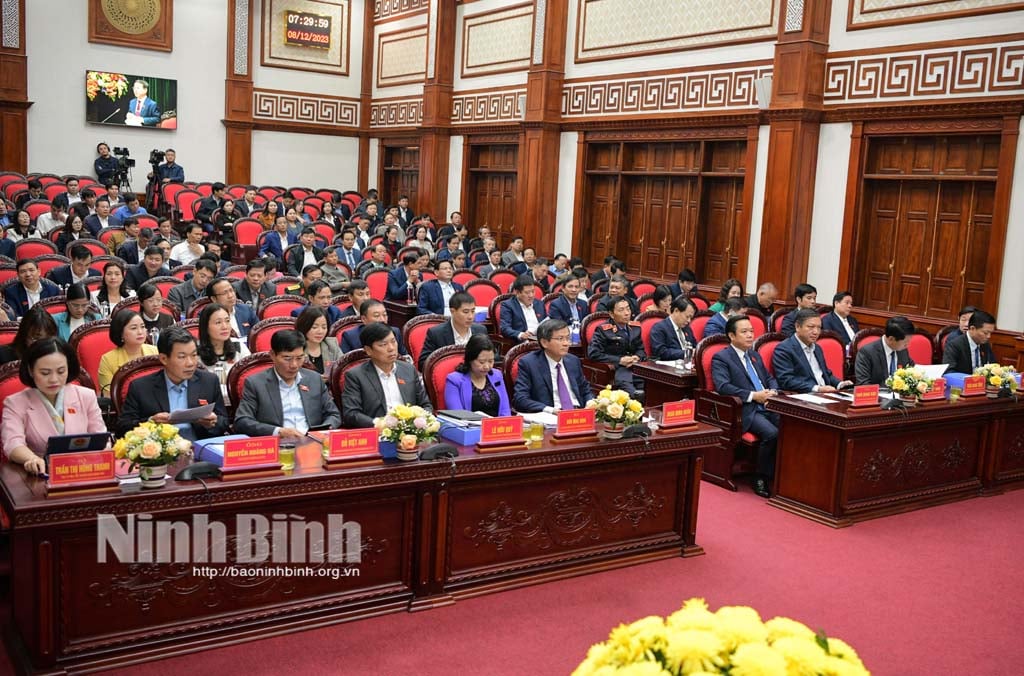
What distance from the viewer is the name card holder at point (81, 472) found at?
2914mm

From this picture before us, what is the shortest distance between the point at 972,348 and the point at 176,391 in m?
5.42

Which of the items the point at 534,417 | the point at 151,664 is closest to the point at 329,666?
the point at 151,664

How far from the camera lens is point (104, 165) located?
1419 cm

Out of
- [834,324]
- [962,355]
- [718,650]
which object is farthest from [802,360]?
[718,650]

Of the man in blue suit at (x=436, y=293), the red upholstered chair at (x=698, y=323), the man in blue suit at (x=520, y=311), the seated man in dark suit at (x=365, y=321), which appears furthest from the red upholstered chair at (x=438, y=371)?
the man in blue suit at (x=436, y=293)

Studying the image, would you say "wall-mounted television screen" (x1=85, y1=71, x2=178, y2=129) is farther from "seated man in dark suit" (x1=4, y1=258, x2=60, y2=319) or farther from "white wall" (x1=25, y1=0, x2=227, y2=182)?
"seated man in dark suit" (x1=4, y1=258, x2=60, y2=319)

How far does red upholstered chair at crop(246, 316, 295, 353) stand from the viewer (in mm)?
5293

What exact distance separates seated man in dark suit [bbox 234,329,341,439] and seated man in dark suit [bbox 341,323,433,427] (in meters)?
0.11

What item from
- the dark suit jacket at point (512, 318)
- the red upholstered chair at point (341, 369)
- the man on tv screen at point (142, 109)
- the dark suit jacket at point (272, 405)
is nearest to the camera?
the dark suit jacket at point (272, 405)

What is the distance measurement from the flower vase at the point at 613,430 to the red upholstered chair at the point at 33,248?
633cm

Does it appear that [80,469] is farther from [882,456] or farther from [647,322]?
[647,322]

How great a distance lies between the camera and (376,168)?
16.9 metres

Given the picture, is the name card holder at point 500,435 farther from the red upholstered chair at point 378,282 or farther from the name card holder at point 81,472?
the red upholstered chair at point 378,282

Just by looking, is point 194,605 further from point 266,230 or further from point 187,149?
point 187,149
